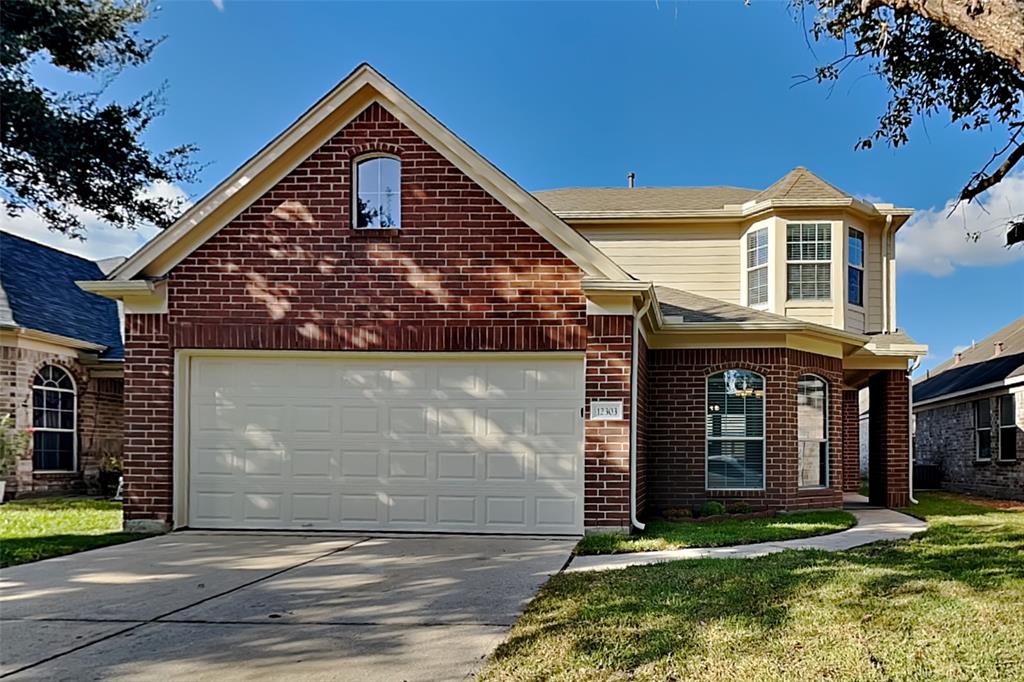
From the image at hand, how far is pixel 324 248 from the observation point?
10.2 metres

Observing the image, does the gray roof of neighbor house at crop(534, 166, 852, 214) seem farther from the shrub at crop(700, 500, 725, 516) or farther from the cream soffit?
the cream soffit

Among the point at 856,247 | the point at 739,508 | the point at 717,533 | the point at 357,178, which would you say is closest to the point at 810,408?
the point at 739,508

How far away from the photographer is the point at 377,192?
408 inches

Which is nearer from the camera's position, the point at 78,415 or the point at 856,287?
the point at 856,287

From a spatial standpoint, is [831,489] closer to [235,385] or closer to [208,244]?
[235,385]

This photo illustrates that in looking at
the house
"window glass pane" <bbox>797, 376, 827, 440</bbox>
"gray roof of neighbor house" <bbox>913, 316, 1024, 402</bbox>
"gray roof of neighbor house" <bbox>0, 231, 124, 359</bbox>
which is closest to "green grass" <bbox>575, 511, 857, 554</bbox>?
the house

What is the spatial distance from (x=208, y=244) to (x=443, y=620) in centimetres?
646

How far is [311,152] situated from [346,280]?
168cm

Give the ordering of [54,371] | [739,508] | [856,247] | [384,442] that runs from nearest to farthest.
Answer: [384,442] → [739,508] → [856,247] → [54,371]

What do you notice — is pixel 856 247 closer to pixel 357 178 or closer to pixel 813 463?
pixel 813 463

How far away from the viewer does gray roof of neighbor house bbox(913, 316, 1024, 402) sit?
1930 cm

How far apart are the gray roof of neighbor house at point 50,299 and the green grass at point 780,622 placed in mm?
13977

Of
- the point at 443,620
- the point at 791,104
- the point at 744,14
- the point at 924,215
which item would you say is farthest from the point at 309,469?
the point at 924,215

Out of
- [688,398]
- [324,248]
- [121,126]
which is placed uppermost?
[121,126]
